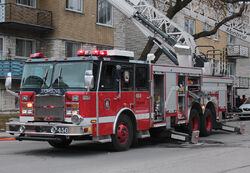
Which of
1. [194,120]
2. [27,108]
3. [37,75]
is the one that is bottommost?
[194,120]

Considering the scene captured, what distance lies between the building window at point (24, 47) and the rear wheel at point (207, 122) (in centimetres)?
1195

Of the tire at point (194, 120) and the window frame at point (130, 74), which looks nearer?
the window frame at point (130, 74)

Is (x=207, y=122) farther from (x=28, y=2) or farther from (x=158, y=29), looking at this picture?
(x=28, y=2)

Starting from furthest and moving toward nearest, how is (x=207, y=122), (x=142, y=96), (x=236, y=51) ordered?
(x=236, y=51) < (x=207, y=122) < (x=142, y=96)

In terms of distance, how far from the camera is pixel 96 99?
10.3 m

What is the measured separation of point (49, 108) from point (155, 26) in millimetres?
6626

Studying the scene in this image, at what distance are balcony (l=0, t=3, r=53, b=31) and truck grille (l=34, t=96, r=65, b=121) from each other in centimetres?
1197

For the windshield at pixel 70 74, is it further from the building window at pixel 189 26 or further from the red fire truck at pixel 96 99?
the building window at pixel 189 26

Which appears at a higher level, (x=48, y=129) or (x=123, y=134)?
(x=48, y=129)

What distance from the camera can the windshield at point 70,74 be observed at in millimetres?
10273

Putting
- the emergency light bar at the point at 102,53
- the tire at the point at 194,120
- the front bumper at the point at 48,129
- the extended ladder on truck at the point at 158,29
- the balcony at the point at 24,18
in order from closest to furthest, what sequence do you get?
the front bumper at the point at 48,129 < the emergency light bar at the point at 102,53 < the tire at the point at 194,120 < the extended ladder on truck at the point at 158,29 < the balcony at the point at 24,18

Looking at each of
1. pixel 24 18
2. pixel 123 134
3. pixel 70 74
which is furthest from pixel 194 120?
pixel 24 18

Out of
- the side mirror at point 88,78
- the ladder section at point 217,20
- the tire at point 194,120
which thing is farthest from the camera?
the ladder section at point 217,20

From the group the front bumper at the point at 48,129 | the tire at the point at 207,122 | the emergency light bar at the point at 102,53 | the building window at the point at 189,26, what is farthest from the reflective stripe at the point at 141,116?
the building window at the point at 189,26
